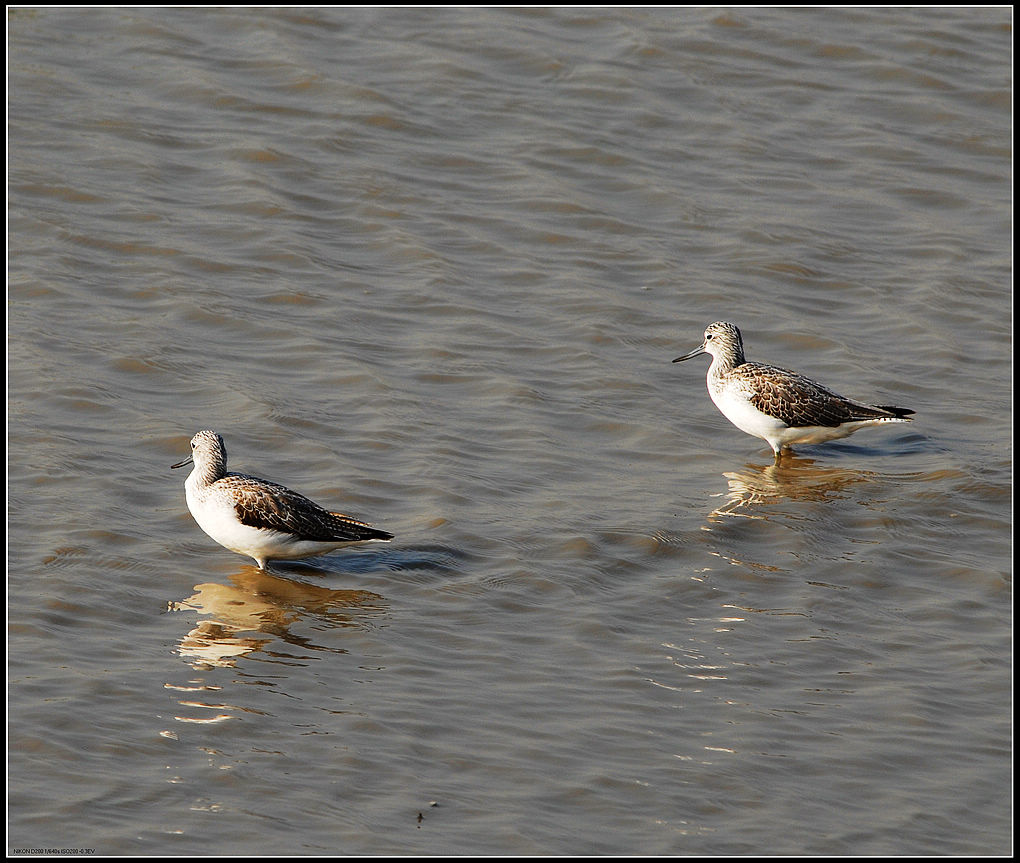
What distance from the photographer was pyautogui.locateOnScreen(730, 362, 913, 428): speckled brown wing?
12609 millimetres

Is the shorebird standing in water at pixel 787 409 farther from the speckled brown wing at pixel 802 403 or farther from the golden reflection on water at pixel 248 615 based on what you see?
the golden reflection on water at pixel 248 615

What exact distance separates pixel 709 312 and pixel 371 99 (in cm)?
528

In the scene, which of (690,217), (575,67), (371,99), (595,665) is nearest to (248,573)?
(595,665)

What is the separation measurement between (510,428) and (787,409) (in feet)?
7.49

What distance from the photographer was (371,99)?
17.6m

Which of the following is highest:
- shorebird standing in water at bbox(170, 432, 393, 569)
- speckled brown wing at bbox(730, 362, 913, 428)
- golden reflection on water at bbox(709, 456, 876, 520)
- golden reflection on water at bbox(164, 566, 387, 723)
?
speckled brown wing at bbox(730, 362, 913, 428)

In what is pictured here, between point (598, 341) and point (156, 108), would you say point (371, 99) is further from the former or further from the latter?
point (598, 341)

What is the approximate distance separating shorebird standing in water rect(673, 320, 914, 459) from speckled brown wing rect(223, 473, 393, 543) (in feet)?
12.4

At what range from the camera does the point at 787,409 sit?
1261cm

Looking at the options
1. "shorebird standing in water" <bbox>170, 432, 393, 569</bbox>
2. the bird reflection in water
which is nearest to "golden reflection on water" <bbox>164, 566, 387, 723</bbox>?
the bird reflection in water

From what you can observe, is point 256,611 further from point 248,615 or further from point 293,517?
point 293,517

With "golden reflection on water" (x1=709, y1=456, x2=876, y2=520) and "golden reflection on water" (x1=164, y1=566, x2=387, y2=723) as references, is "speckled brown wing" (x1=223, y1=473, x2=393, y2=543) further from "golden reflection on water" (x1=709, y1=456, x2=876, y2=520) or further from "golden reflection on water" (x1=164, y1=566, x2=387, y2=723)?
"golden reflection on water" (x1=709, y1=456, x2=876, y2=520)

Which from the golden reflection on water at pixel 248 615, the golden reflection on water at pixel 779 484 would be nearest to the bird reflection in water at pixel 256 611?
the golden reflection on water at pixel 248 615

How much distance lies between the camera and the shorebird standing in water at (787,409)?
1262 cm
